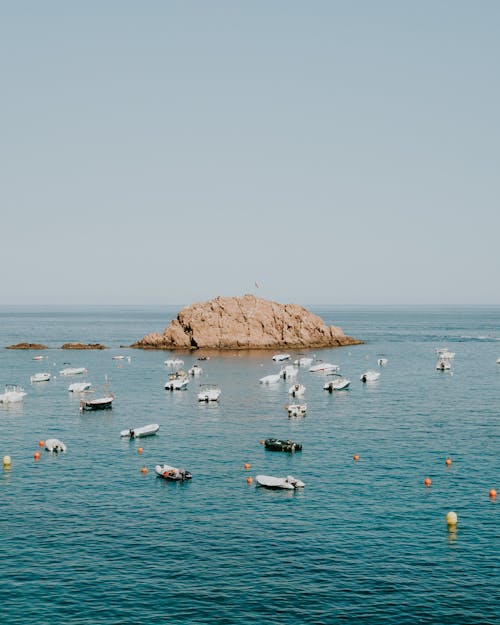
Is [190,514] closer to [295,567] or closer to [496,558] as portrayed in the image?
[295,567]

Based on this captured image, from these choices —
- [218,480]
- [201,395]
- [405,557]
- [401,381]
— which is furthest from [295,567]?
[401,381]

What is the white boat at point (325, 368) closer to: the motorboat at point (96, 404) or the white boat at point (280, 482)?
the motorboat at point (96, 404)

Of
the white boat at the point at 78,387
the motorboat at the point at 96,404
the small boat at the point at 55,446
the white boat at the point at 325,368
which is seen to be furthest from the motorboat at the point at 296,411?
the white boat at the point at 325,368

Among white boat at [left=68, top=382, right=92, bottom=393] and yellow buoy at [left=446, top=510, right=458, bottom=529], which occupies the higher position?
white boat at [left=68, top=382, right=92, bottom=393]

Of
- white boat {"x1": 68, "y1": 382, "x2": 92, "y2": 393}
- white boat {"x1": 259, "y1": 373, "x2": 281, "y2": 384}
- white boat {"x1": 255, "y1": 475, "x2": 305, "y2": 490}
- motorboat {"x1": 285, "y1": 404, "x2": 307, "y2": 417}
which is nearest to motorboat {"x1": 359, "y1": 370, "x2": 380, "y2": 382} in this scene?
white boat {"x1": 259, "y1": 373, "x2": 281, "y2": 384}

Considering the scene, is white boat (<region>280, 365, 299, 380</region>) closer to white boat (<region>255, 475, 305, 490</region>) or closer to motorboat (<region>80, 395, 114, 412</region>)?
motorboat (<region>80, 395, 114, 412</region>)

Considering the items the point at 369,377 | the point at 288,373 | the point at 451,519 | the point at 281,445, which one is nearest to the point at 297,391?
the point at 369,377

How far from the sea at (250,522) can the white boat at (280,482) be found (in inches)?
35.4

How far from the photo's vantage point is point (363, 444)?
104812 millimetres

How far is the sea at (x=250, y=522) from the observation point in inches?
2152

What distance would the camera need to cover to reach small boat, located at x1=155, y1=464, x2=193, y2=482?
280 ft

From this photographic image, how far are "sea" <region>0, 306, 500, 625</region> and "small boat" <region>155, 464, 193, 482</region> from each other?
0.83 meters

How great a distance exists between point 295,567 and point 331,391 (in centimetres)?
10080

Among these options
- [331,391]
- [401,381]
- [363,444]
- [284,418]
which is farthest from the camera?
[401,381]
